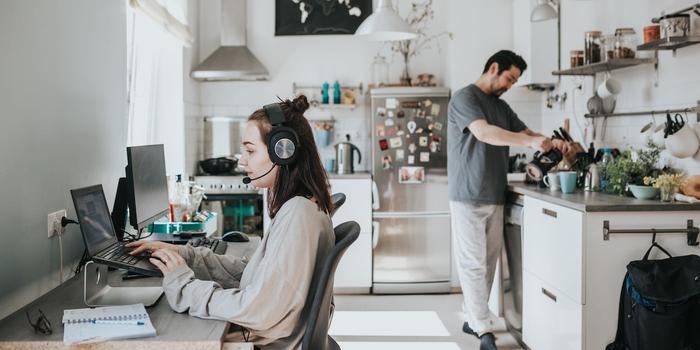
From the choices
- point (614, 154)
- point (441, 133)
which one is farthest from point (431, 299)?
point (614, 154)

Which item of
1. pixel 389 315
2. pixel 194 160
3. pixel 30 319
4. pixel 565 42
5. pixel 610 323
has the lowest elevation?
pixel 389 315

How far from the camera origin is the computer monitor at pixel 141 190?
7.72 feet

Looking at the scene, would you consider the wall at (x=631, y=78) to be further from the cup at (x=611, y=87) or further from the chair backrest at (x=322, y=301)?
the chair backrest at (x=322, y=301)

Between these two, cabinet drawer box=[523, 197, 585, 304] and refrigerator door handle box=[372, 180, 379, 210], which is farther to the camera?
refrigerator door handle box=[372, 180, 379, 210]

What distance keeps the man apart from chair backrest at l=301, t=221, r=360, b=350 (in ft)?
6.92

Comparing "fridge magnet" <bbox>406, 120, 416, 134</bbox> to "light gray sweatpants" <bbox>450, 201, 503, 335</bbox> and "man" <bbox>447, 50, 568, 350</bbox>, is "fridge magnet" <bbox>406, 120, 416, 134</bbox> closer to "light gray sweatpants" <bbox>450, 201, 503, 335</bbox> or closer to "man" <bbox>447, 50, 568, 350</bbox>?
"man" <bbox>447, 50, 568, 350</bbox>

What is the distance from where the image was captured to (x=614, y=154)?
372 cm

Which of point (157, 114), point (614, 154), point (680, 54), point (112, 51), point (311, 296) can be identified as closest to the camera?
point (311, 296)

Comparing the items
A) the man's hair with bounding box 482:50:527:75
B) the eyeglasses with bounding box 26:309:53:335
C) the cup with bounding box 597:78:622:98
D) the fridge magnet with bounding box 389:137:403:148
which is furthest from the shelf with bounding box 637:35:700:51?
the eyeglasses with bounding box 26:309:53:335

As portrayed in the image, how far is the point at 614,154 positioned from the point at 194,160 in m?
3.24

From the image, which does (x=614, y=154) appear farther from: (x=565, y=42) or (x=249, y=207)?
(x=249, y=207)

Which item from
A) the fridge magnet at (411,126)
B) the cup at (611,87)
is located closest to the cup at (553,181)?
the cup at (611,87)

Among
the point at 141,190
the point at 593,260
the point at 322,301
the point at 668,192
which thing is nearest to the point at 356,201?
the point at 593,260

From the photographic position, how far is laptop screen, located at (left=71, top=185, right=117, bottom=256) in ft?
6.02
